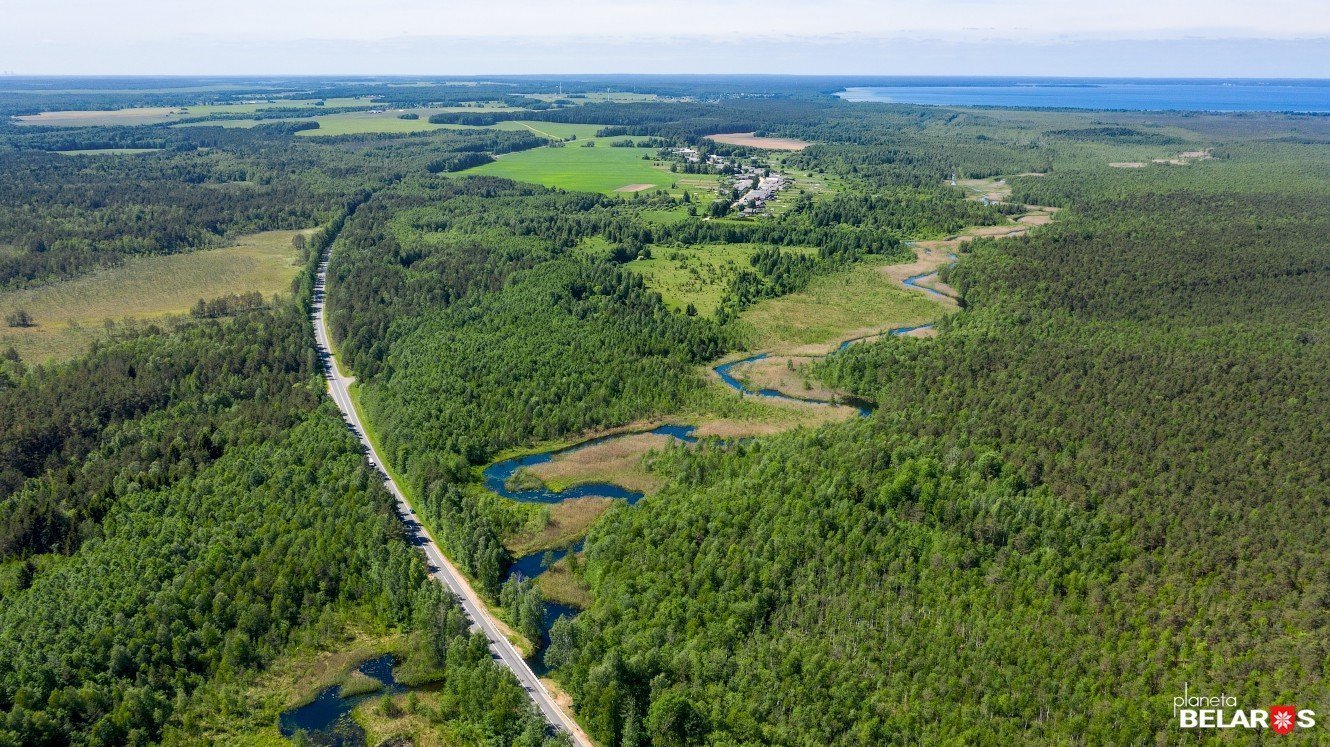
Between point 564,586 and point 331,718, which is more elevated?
point 564,586

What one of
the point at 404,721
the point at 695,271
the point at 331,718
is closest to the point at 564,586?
the point at 404,721

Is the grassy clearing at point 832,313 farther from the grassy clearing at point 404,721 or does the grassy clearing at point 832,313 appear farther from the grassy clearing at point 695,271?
the grassy clearing at point 404,721

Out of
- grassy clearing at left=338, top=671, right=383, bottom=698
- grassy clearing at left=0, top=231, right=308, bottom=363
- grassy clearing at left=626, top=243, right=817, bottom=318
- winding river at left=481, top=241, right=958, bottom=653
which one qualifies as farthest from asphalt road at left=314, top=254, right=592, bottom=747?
grassy clearing at left=626, top=243, right=817, bottom=318

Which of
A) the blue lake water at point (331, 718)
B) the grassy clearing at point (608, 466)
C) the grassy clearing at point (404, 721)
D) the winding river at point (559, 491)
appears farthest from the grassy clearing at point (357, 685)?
the grassy clearing at point (608, 466)

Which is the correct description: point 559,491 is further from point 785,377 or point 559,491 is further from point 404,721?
point 785,377

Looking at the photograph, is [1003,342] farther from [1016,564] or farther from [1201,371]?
[1016,564]

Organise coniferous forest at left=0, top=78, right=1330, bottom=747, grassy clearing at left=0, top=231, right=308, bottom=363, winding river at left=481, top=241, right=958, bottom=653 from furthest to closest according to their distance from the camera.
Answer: grassy clearing at left=0, top=231, right=308, bottom=363, winding river at left=481, top=241, right=958, bottom=653, coniferous forest at left=0, top=78, right=1330, bottom=747

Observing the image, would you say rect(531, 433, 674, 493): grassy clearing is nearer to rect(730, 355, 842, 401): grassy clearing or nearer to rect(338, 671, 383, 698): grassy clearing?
rect(730, 355, 842, 401): grassy clearing
